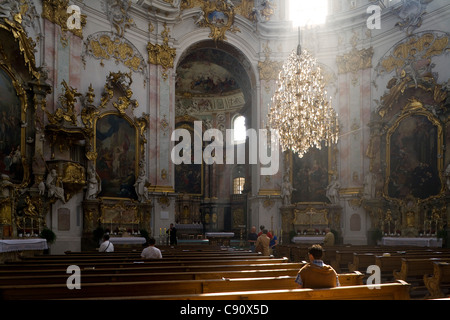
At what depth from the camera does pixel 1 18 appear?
14.2 meters

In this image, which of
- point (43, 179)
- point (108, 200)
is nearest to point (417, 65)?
point (108, 200)

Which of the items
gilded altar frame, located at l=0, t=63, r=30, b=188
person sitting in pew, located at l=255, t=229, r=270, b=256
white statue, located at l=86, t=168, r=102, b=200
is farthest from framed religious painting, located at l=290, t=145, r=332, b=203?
gilded altar frame, located at l=0, t=63, r=30, b=188

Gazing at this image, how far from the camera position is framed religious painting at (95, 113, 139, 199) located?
65.1 feet

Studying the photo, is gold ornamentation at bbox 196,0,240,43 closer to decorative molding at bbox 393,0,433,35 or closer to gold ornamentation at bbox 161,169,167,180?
gold ornamentation at bbox 161,169,167,180

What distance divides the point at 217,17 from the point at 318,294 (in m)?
21.4

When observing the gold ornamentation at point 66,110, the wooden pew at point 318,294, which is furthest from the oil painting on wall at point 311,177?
the wooden pew at point 318,294

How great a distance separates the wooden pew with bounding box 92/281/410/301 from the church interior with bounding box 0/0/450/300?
406 inches

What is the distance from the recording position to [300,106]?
585 inches

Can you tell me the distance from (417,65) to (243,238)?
13.4m

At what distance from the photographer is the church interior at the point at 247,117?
15.2m

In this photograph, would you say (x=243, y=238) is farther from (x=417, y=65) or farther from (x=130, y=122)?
(x=417, y=65)

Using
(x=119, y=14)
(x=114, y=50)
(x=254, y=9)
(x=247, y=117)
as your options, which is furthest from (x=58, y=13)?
(x=247, y=117)

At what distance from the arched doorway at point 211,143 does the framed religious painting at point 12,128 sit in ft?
48.1

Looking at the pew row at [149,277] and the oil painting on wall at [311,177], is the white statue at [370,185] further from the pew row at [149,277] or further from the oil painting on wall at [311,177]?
the pew row at [149,277]
